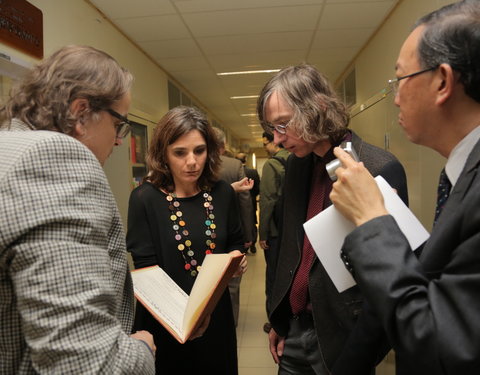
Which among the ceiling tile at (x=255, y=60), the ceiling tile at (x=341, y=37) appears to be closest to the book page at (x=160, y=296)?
the ceiling tile at (x=341, y=37)

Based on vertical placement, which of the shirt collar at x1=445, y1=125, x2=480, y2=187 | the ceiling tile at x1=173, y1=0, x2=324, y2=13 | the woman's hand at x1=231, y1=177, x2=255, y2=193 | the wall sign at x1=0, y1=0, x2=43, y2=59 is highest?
the ceiling tile at x1=173, y1=0, x2=324, y2=13

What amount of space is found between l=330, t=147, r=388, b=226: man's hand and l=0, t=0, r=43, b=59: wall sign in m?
2.01

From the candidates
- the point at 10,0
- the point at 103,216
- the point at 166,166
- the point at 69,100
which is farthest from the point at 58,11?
the point at 103,216

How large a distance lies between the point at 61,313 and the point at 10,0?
6.87 ft

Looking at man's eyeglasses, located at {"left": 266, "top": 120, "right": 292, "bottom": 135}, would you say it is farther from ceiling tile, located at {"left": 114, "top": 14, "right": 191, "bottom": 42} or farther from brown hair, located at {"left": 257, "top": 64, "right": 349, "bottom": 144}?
ceiling tile, located at {"left": 114, "top": 14, "right": 191, "bottom": 42}

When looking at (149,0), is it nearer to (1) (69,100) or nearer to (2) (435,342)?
(1) (69,100)

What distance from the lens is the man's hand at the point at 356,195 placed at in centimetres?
71

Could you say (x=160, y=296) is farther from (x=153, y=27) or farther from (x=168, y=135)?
Result: (x=153, y=27)

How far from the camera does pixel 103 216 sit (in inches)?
24.6

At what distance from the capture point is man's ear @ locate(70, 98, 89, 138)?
0.74m

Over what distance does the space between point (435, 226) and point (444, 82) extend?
0.99ft

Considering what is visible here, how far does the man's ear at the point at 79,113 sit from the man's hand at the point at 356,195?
60 cm

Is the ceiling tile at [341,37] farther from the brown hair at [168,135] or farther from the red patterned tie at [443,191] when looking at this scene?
the red patterned tie at [443,191]

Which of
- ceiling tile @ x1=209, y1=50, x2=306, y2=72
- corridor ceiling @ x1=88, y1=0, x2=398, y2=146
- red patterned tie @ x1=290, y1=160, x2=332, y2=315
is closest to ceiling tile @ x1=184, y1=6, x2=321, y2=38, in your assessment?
corridor ceiling @ x1=88, y1=0, x2=398, y2=146
